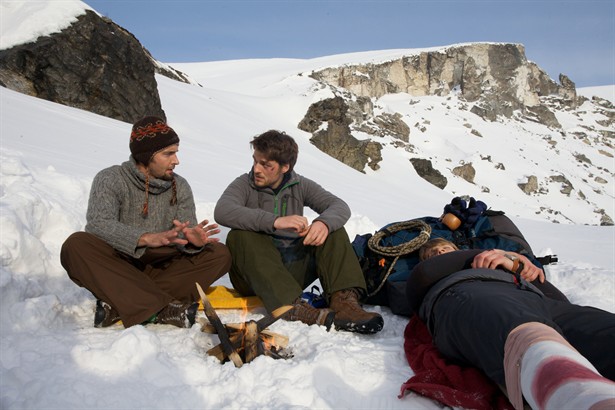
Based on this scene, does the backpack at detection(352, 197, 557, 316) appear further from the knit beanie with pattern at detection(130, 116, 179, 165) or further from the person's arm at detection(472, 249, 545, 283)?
the knit beanie with pattern at detection(130, 116, 179, 165)

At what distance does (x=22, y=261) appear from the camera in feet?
9.25

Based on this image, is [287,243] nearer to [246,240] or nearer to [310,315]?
[246,240]

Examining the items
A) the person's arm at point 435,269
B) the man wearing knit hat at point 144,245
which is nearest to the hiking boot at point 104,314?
the man wearing knit hat at point 144,245

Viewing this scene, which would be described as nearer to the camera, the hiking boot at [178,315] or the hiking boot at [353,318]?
the hiking boot at [178,315]

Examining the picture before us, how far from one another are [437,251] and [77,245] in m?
2.16

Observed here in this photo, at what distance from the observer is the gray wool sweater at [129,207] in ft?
8.64

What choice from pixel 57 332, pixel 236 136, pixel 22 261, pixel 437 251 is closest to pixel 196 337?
pixel 57 332

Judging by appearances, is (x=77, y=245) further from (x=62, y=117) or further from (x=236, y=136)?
(x=236, y=136)

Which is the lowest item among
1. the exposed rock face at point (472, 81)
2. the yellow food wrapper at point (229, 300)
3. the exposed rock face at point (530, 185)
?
the exposed rock face at point (530, 185)

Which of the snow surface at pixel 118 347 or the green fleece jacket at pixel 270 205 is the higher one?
the green fleece jacket at pixel 270 205

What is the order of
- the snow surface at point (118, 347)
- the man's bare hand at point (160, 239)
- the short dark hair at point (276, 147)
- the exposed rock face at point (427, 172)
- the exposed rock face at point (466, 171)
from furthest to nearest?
the exposed rock face at point (466, 171)
the exposed rock face at point (427, 172)
the short dark hair at point (276, 147)
the man's bare hand at point (160, 239)
the snow surface at point (118, 347)

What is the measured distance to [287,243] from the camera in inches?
131

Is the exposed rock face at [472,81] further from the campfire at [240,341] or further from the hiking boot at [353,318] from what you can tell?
the campfire at [240,341]

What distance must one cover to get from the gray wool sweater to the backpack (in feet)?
4.35
